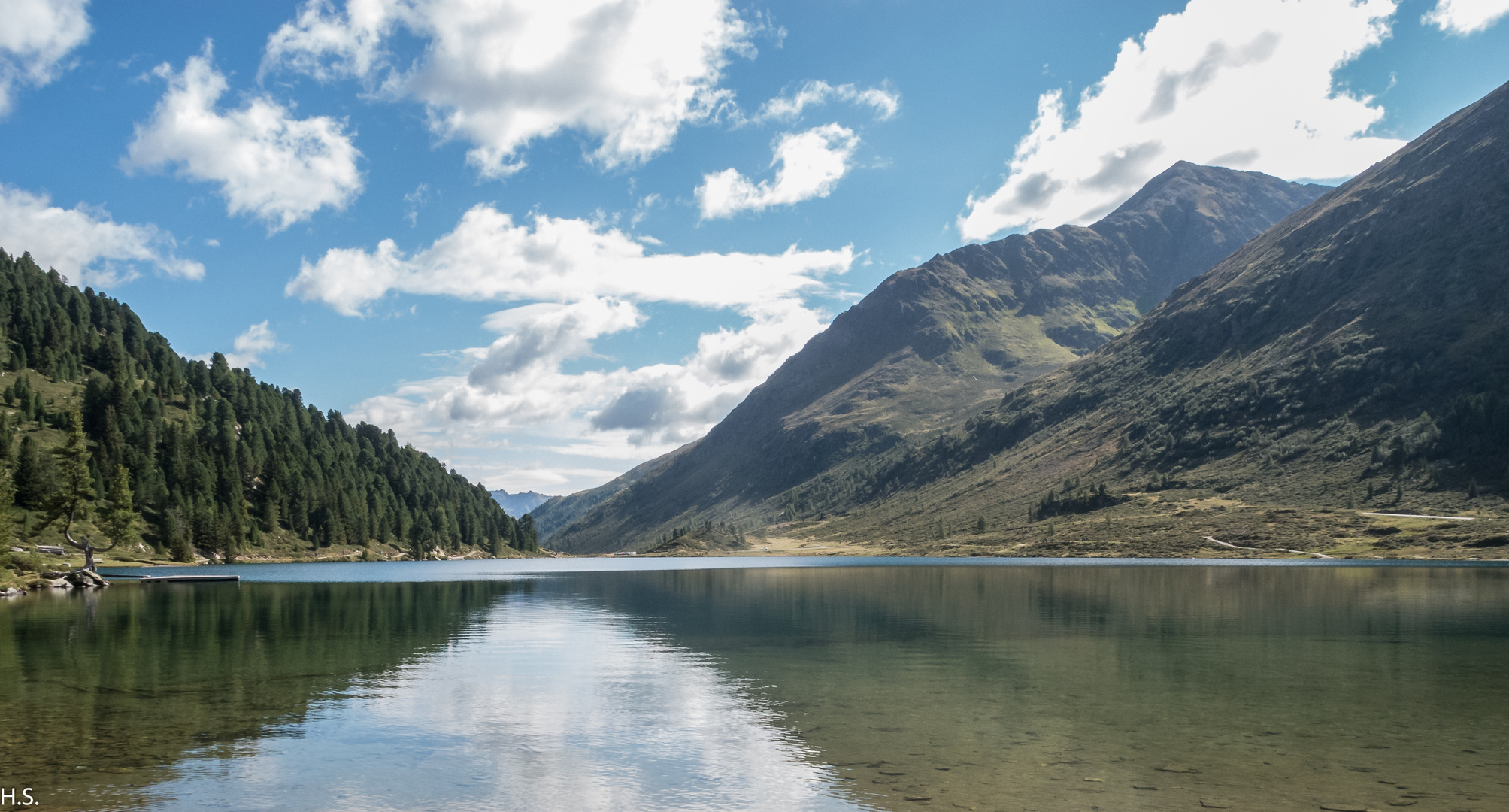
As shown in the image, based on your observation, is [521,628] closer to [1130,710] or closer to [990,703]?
[990,703]

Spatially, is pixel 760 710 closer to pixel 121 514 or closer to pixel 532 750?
pixel 532 750

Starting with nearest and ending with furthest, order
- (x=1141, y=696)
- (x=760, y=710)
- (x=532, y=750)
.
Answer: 1. (x=532, y=750)
2. (x=760, y=710)
3. (x=1141, y=696)

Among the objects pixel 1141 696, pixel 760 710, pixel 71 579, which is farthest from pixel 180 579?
pixel 1141 696

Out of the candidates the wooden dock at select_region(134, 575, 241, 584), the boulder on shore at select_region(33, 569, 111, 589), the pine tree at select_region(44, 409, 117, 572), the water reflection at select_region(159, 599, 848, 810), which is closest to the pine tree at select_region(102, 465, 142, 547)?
the pine tree at select_region(44, 409, 117, 572)

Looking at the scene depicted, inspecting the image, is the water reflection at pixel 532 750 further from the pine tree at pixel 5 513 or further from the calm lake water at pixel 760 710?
the pine tree at pixel 5 513

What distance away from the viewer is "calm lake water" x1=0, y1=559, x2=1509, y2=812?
2397 centimetres

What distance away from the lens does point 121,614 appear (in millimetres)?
71562

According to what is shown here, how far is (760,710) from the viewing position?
3544 centimetres

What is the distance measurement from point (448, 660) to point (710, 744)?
26.1 m

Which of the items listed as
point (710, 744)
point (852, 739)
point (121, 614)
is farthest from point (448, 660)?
point (121, 614)

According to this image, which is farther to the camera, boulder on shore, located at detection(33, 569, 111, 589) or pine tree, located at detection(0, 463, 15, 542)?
boulder on shore, located at detection(33, 569, 111, 589)

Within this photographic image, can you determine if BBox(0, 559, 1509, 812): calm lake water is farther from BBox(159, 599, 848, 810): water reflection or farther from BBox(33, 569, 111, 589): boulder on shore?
BBox(33, 569, 111, 589): boulder on shore

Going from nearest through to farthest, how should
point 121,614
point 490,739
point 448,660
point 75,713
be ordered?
point 490,739 < point 75,713 < point 448,660 < point 121,614

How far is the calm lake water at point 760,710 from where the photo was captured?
2397 cm
